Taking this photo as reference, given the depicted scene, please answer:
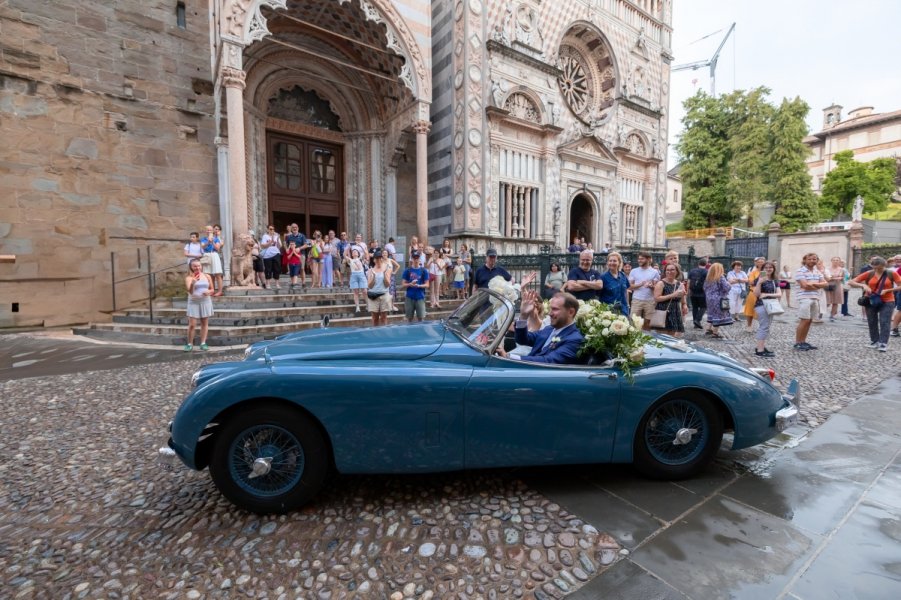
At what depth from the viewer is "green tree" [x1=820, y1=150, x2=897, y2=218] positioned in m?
Result: 37.5

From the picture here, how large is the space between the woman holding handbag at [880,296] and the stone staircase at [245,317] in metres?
8.56

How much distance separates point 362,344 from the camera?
288 centimetres

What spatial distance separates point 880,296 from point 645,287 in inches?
177

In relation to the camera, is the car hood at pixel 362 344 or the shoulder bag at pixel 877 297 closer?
the car hood at pixel 362 344

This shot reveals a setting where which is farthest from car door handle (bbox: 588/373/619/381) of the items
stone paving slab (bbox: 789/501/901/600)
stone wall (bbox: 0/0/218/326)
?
stone wall (bbox: 0/0/218/326)

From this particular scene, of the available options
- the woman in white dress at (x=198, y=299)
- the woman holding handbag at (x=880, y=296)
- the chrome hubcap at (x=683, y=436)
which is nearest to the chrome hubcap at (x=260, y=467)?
the chrome hubcap at (x=683, y=436)

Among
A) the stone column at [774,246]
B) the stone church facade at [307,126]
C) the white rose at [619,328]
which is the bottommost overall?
the white rose at [619,328]

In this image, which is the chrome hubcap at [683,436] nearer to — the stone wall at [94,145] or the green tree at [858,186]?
the stone wall at [94,145]

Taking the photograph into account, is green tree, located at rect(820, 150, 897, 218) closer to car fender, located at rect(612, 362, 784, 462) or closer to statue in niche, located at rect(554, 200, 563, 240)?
statue in niche, located at rect(554, 200, 563, 240)

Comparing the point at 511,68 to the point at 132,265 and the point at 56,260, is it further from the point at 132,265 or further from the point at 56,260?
the point at 56,260

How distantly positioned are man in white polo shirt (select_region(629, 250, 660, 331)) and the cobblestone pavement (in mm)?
4864

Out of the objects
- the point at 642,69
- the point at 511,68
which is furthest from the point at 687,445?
the point at 642,69

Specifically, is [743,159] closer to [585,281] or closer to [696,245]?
[696,245]

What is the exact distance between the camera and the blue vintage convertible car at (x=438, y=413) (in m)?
→ 2.44
